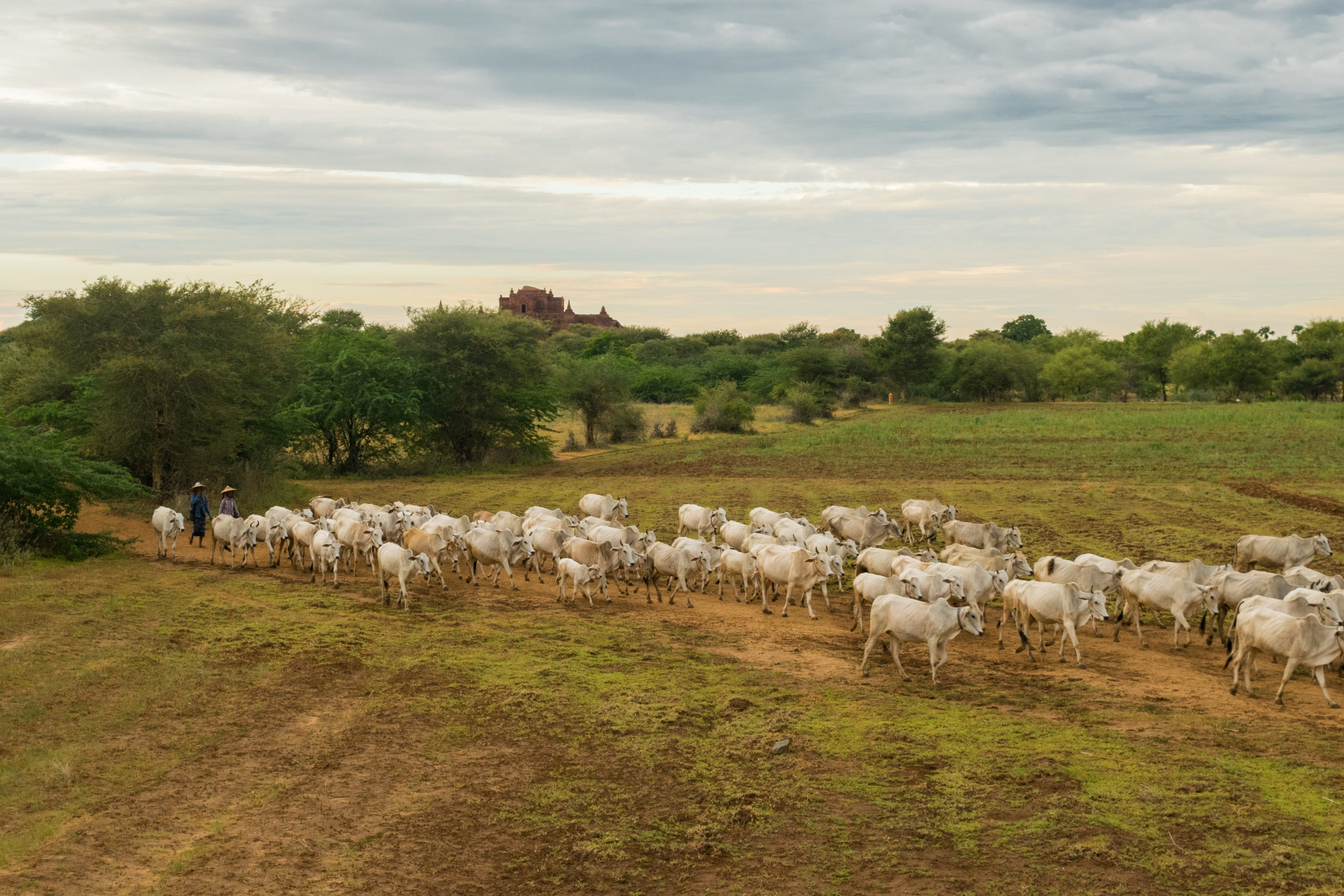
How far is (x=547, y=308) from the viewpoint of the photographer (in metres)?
123

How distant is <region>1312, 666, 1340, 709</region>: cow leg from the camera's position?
9984 mm

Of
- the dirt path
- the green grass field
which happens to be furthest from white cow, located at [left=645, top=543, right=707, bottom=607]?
the green grass field

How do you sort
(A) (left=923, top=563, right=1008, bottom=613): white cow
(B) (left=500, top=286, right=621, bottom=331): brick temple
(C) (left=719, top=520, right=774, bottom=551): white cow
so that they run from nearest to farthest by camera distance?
1. (A) (left=923, top=563, right=1008, bottom=613): white cow
2. (C) (left=719, top=520, right=774, bottom=551): white cow
3. (B) (left=500, top=286, right=621, bottom=331): brick temple

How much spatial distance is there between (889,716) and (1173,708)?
2.89 meters

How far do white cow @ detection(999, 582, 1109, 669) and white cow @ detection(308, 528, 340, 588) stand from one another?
33.1 ft

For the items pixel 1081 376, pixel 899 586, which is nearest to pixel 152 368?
pixel 899 586

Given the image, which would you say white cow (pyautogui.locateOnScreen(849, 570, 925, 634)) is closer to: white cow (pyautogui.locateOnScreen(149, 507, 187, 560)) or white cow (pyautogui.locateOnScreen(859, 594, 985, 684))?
white cow (pyautogui.locateOnScreen(859, 594, 985, 684))

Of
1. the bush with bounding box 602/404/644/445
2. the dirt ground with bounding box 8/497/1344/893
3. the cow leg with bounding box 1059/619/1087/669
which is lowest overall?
the dirt ground with bounding box 8/497/1344/893

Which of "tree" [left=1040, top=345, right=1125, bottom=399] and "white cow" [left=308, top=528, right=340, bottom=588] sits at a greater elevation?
"tree" [left=1040, top=345, right=1125, bottom=399]

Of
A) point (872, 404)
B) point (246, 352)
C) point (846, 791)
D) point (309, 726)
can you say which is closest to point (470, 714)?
point (309, 726)

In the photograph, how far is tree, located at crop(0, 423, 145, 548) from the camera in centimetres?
1728

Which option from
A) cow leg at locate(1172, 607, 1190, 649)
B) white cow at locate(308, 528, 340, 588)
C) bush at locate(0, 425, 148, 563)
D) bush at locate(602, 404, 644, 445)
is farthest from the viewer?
bush at locate(602, 404, 644, 445)

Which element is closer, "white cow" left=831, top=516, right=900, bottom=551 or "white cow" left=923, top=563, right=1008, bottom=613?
"white cow" left=923, top=563, right=1008, bottom=613

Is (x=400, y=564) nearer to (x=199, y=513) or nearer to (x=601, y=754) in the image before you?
(x=601, y=754)
